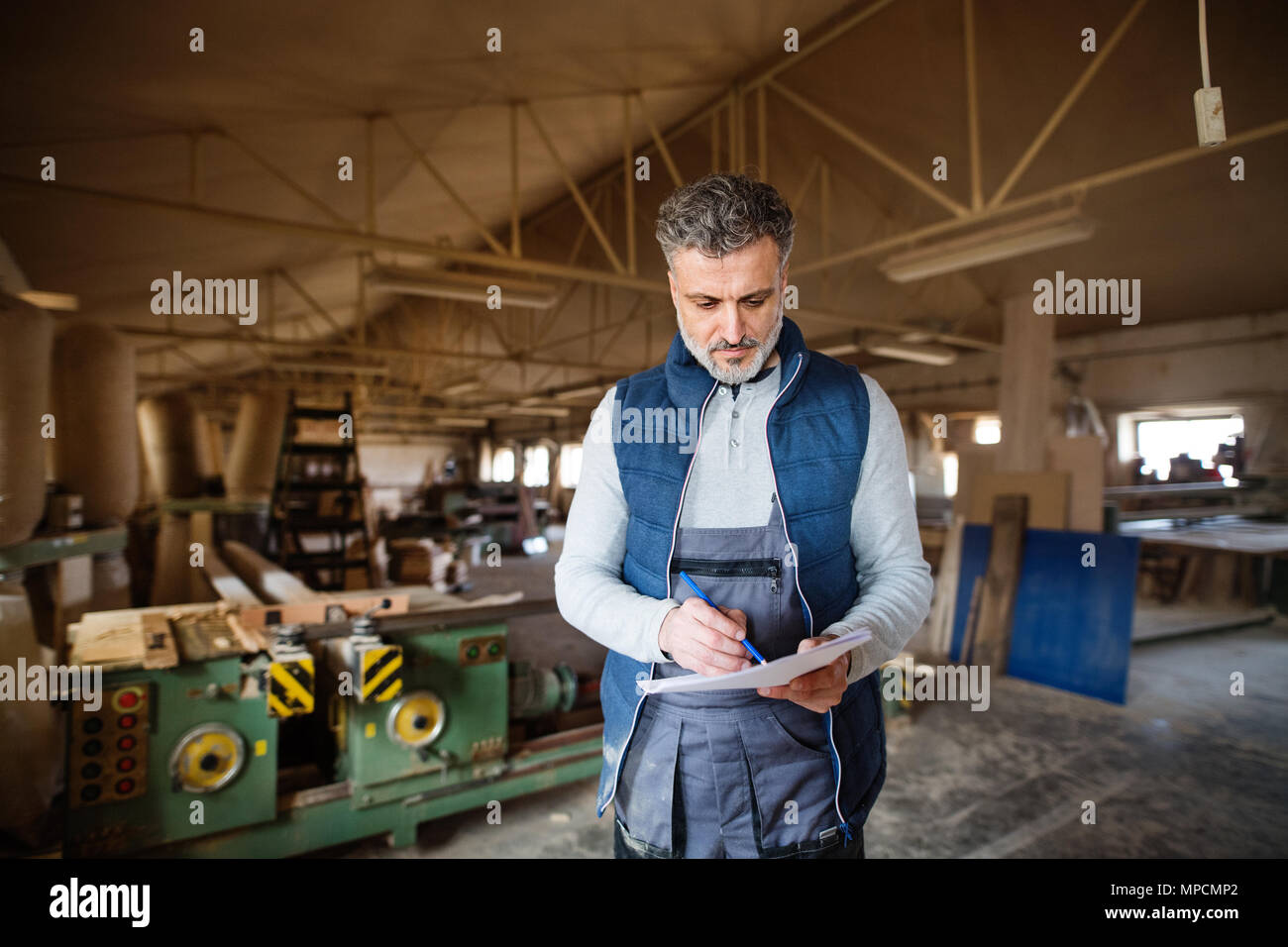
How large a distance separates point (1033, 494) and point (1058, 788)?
3.10 m

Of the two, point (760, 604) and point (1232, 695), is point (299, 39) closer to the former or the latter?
point (760, 604)

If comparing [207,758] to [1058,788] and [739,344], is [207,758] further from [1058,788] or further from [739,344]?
[1058,788]

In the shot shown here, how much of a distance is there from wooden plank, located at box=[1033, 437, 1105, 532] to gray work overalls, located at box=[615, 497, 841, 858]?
5.84m

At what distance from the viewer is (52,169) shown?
165 inches

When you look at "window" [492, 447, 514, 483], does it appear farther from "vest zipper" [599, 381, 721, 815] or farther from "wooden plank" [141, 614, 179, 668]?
"vest zipper" [599, 381, 721, 815]

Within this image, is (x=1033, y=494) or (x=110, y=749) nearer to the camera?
(x=110, y=749)

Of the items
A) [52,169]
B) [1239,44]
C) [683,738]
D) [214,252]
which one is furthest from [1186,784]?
[214,252]

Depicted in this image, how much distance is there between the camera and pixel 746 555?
3.99ft

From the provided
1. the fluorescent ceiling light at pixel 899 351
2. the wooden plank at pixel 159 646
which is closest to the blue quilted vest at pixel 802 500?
the wooden plank at pixel 159 646

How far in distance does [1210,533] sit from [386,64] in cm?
966

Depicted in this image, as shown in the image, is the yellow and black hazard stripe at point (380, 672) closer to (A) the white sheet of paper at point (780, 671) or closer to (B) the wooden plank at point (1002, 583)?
(A) the white sheet of paper at point (780, 671)

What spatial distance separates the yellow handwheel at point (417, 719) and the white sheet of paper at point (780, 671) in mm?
2447

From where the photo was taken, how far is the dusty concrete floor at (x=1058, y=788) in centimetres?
328

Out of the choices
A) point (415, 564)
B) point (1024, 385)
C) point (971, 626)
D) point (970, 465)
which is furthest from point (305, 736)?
point (1024, 385)
